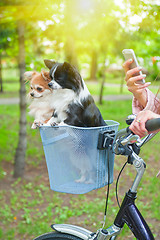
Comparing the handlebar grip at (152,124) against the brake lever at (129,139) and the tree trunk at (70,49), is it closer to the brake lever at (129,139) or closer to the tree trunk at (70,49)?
the brake lever at (129,139)

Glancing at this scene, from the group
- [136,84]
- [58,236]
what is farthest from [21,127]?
[136,84]

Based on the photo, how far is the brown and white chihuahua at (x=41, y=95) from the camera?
5.78ft

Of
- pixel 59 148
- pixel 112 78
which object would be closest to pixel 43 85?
pixel 59 148

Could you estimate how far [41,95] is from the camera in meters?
1.79

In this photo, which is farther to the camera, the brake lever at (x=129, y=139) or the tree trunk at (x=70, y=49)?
the tree trunk at (x=70, y=49)

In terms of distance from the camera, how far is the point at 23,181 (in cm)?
441

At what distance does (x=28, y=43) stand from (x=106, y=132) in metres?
4.45

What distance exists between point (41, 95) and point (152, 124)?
2.74ft

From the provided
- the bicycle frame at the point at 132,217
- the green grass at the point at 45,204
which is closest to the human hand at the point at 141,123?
the bicycle frame at the point at 132,217

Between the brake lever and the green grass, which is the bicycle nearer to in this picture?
the brake lever

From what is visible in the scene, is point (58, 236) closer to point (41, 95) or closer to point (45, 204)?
point (41, 95)

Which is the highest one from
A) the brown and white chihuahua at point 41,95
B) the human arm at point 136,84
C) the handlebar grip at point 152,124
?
the human arm at point 136,84

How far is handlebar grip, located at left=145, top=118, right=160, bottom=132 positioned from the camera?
120 cm

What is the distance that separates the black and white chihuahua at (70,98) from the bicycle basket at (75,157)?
24 cm
